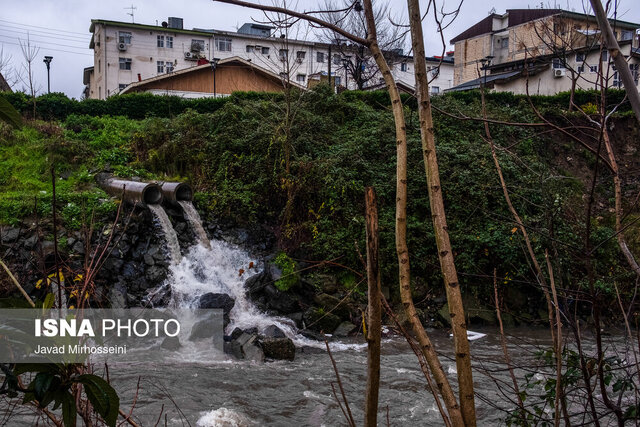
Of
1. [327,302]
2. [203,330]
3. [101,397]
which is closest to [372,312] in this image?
[101,397]

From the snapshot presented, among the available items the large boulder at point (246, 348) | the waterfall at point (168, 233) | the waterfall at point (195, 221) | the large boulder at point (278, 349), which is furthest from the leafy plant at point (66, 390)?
the waterfall at point (195, 221)

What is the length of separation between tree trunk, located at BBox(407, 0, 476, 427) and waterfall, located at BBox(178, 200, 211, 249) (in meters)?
10.2

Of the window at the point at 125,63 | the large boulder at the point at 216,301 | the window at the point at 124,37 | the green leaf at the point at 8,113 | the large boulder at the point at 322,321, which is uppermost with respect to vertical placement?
the window at the point at 124,37

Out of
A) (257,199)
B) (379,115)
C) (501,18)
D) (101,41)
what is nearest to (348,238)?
(257,199)

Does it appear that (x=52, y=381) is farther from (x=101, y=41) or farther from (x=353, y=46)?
(x=101, y=41)

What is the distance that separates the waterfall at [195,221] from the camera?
11.7m

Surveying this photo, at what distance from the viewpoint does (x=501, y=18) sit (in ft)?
110

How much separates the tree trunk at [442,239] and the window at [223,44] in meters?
34.0

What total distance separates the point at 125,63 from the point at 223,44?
6.32 meters

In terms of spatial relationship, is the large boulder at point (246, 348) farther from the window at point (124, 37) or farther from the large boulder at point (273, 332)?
the window at point (124, 37)

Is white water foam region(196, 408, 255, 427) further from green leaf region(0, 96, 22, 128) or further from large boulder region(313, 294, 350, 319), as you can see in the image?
green leaf region(0, 96, 22, 128)

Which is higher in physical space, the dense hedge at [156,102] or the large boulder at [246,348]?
the dense hedge at [156,102]

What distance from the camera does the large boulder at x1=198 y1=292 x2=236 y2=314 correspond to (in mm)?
9820

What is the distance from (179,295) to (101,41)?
1005 inches
